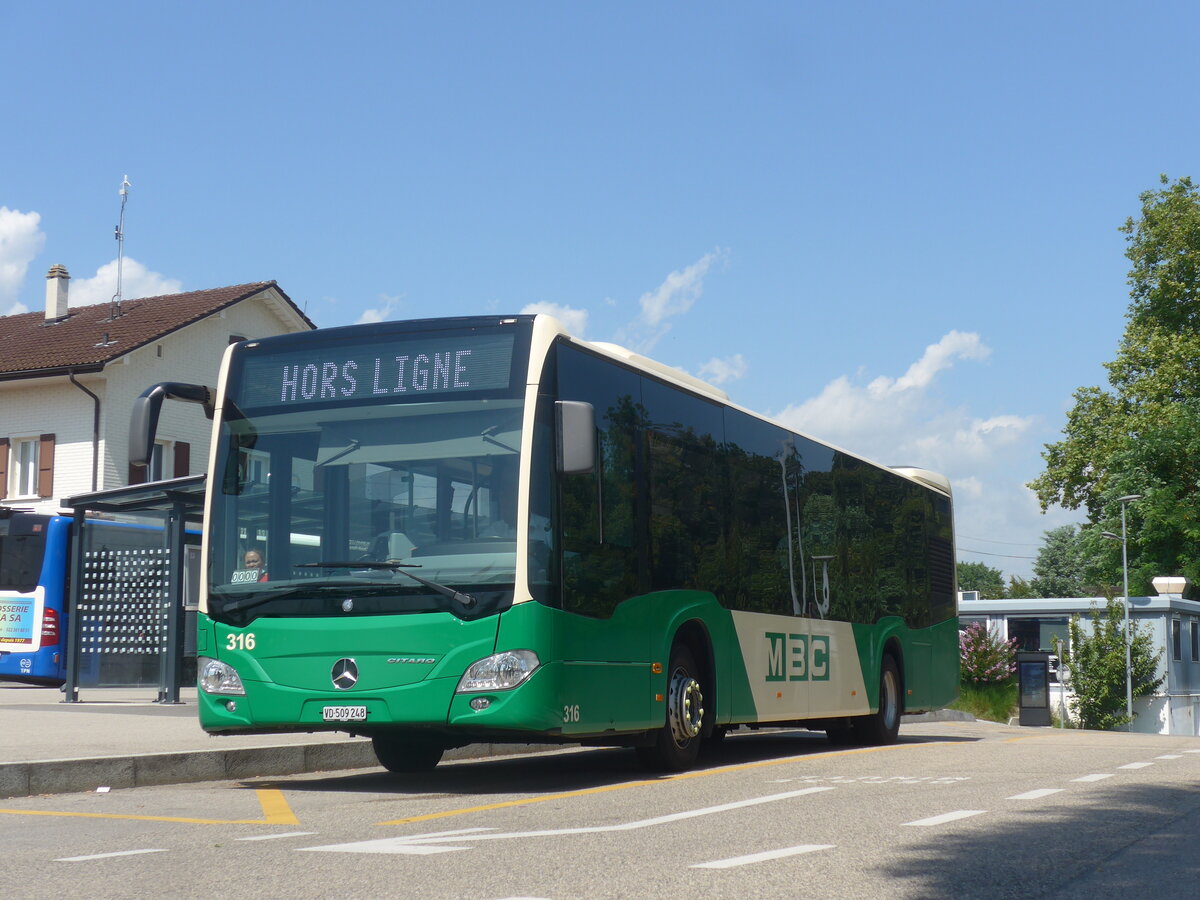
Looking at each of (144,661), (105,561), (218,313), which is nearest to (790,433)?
(105,561)

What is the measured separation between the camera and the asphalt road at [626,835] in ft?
20.5

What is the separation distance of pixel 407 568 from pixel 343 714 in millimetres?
1052

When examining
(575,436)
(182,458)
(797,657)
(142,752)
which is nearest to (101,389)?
(182,458)

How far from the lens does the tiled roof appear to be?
44469 millimetres

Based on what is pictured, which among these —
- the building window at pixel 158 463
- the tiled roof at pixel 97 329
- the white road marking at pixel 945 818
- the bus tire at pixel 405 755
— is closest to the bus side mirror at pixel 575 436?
the white road marking at pixel 945 818

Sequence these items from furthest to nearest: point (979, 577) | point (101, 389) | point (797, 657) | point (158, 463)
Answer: point (979, 577)
point (158, 463)
point (101, 389)
point (797, 657)

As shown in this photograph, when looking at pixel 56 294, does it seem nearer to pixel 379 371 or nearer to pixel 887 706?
pixel 887 706

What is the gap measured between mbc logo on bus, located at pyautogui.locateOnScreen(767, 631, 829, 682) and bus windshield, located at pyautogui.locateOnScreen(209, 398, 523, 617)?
15.6ft

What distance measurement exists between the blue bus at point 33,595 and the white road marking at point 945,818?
22.3 m

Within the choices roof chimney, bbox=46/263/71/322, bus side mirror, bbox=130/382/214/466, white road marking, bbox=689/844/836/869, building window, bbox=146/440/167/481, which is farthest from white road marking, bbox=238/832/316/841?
roof chimney, bbox=46/263/71/322

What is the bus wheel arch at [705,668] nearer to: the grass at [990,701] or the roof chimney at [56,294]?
Answer: the grass at [990,701]

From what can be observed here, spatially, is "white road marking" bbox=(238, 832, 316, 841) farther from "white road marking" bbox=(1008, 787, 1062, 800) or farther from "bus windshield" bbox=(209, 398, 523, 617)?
"white road marking" bbox=(1008, 787, 1062, 800)

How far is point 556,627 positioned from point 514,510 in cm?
81

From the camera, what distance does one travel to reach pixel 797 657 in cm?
1493
